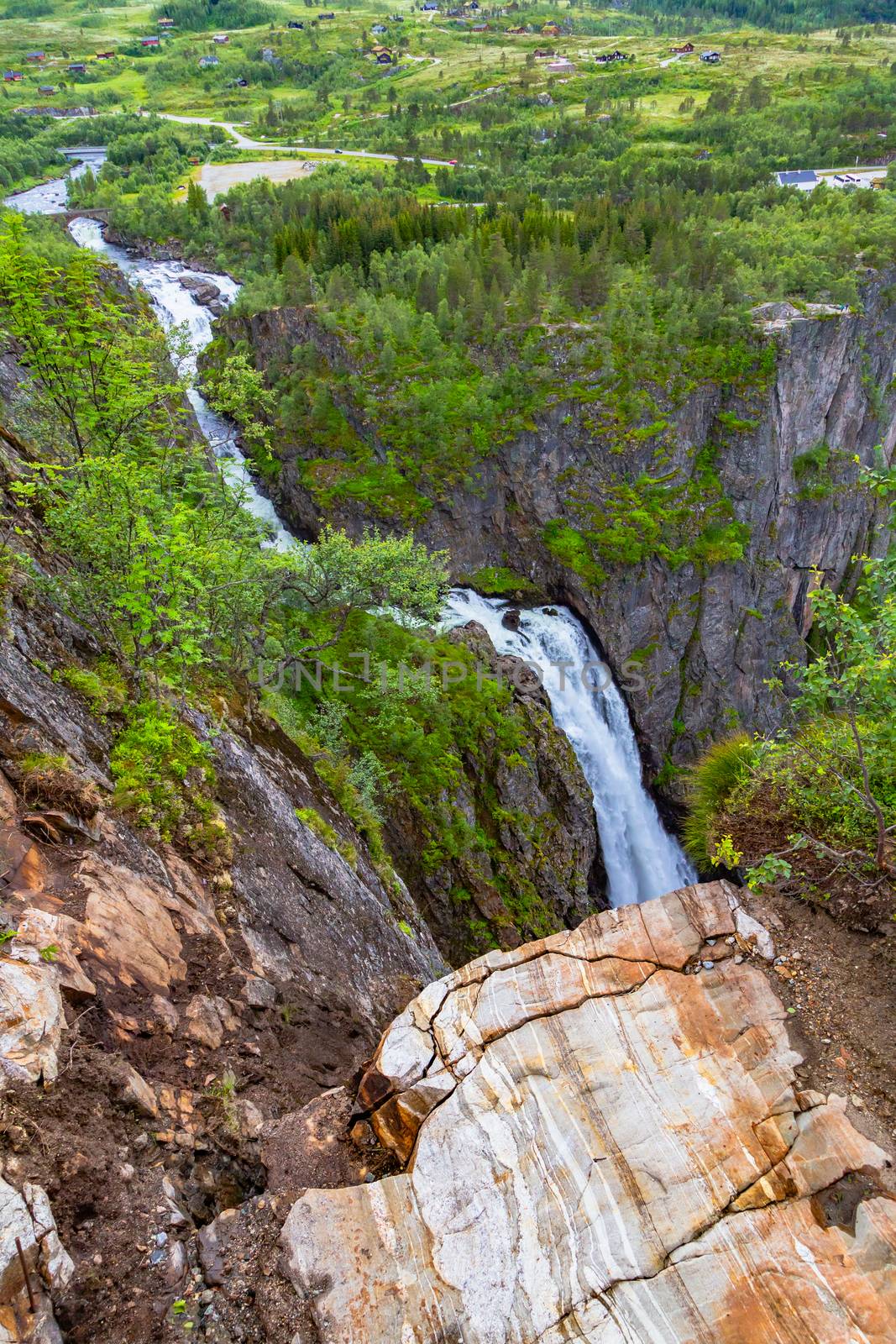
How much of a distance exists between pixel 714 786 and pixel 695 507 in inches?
1329

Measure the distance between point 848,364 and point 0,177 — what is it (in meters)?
87.7

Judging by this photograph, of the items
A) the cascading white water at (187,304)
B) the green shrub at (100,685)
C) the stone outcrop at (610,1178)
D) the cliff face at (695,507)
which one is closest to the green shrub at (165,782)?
the green shrub at (100,685)

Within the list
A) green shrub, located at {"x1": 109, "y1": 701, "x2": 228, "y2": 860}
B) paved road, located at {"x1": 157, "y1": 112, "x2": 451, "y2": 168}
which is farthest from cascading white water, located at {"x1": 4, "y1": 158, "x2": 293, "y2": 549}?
paved road, located at {"x1": 157, "y1": 112, "x2": 451, "y2": 168}

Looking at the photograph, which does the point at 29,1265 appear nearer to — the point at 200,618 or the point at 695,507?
the point at 200,618

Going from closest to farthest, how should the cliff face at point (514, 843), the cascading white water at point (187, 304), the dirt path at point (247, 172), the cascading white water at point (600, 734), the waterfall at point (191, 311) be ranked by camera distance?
the cliff face at point (514, 843), the cascading white water at point (600, 734), the cascading white water at point (187, 304), the waterfall at point (191, 311), the dirt path at point (247, 172)

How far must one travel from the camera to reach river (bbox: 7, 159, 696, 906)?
116ft

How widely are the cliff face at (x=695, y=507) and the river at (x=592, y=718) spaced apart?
5.85 feet

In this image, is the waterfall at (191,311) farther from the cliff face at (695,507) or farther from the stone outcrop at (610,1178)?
the stone outcrop at (610,1178)

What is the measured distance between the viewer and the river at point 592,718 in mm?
35375

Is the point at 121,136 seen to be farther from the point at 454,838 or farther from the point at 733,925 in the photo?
the point at 733,925

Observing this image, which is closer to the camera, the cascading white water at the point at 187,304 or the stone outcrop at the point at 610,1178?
the stone outcrop at the point at 610,1178

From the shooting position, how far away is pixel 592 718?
37.3m

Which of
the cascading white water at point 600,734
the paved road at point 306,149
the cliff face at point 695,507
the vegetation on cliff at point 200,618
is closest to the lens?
the vegetation on cliff at point 200,618

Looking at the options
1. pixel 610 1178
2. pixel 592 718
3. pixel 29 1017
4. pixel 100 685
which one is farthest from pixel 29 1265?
pixel 592 718
